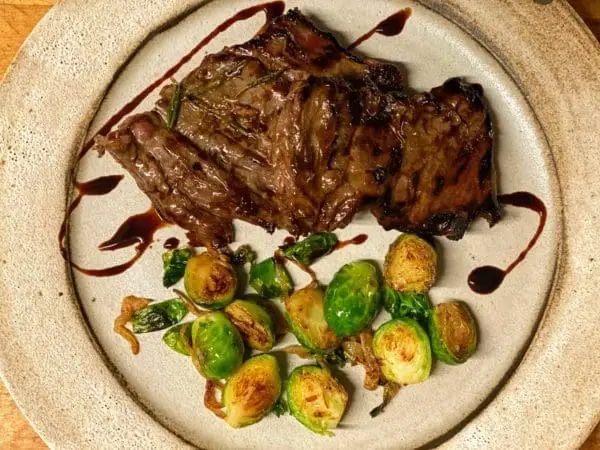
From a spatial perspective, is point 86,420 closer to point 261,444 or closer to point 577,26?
point 261,444

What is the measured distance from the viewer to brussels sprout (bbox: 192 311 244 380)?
3.11 m

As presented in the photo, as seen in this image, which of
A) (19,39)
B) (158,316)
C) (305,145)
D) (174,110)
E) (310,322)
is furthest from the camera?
(19,39)

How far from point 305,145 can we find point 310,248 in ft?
2.47

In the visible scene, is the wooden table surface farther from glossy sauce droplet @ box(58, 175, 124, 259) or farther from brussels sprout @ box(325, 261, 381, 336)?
brussels sprout @ box(325, 261, 381, 336)

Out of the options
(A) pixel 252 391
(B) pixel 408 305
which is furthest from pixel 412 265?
(A) pixel 252 391

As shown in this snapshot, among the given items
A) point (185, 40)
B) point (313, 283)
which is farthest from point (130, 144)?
point (313, 283)

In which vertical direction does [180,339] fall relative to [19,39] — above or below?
below

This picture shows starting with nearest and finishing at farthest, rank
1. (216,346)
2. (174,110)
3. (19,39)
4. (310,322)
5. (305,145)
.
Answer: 1. (305,145)
2. (174,110)
3. (216,346)
4. (310,322)
5. (19,39)

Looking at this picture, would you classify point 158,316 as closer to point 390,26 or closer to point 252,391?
point 252,391

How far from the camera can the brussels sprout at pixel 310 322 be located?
3.20 metres

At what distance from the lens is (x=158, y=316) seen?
331cm

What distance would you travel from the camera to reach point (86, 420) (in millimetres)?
3246

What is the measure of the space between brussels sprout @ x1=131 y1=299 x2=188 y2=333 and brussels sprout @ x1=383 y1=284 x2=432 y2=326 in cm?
115

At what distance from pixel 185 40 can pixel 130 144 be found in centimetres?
79
